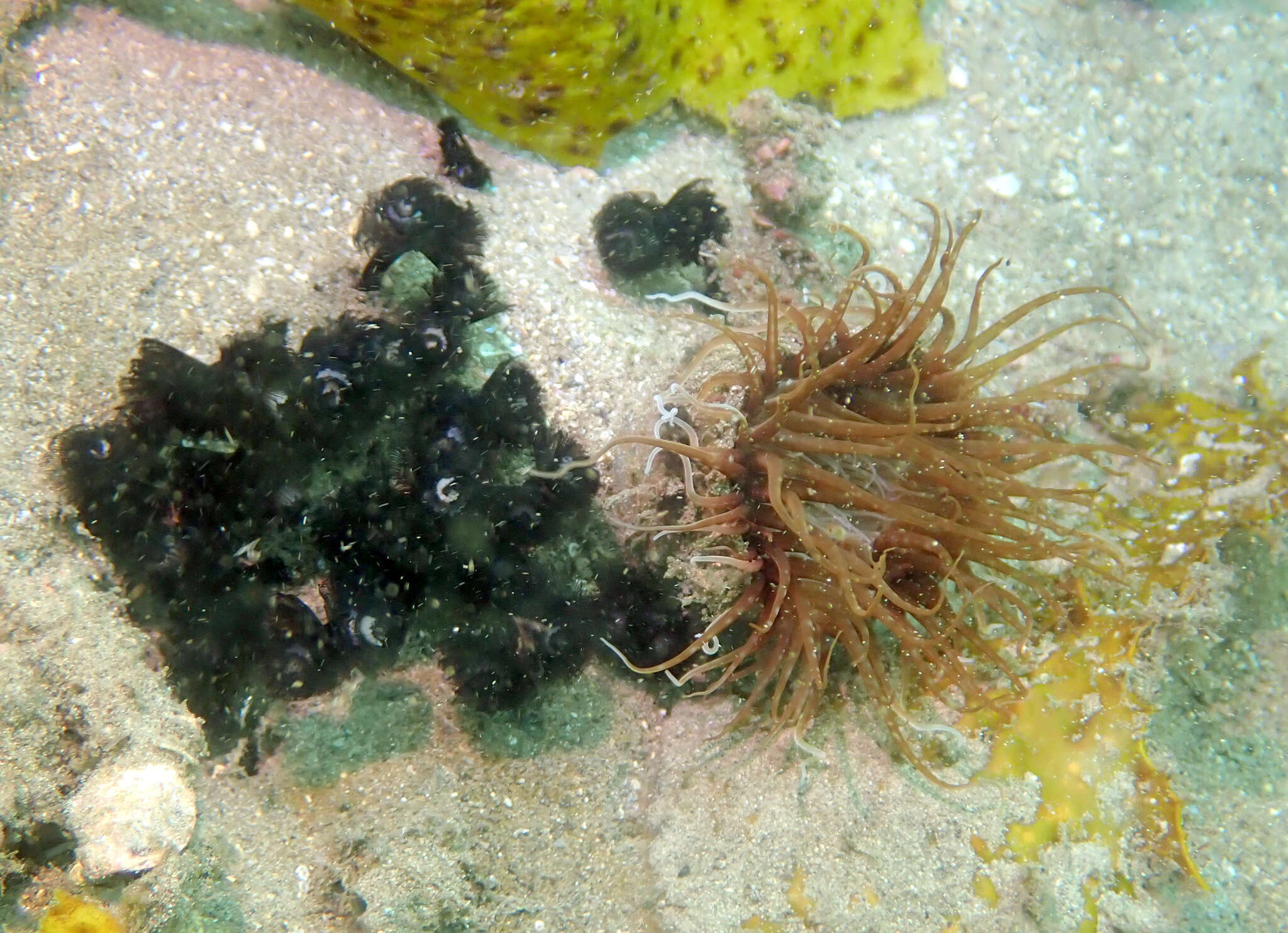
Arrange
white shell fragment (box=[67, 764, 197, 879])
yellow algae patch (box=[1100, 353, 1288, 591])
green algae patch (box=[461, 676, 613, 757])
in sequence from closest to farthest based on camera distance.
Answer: white shell fragment (box=[67, 764, 197, 879]), green algae patch (box=[461, 676, 613, 757]), yellow algae patch (box=[1100, 353, 1288, 591])

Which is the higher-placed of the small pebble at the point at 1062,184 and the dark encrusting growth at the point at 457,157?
the small pebble at the point at 1062,184

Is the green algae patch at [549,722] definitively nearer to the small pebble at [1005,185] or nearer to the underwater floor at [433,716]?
the underwater floor at [433,716]

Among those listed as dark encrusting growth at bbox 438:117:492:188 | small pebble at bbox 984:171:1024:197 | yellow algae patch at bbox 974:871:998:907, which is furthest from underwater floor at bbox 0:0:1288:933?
small pebble at bbox 984:171:1024:197

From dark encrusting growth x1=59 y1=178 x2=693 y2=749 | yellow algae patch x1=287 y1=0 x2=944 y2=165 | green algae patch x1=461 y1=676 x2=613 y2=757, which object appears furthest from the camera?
yellow algae patch x1=287 y1=0 x2=944 y2=165

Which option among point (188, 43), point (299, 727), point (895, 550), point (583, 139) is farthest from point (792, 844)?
point (188, 43)

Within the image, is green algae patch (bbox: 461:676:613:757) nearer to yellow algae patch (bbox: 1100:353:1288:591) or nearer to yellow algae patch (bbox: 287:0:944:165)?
yellow algae patch (bbox: 1100:353:1288:591)

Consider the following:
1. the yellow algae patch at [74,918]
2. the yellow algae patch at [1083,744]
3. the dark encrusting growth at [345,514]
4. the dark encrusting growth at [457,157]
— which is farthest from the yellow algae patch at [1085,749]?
the dark encrusting growth at [457,157]

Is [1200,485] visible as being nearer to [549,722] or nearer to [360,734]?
[549,722]
